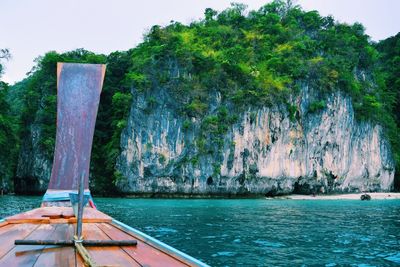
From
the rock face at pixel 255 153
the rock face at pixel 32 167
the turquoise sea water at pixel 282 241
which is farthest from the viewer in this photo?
the rock face at pixel 32 167

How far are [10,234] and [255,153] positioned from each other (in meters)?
30.0

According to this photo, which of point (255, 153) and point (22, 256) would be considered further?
point (255, 153)

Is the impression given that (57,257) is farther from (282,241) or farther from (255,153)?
(255,153)

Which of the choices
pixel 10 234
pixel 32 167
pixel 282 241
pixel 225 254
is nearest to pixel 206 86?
pixel 32 167

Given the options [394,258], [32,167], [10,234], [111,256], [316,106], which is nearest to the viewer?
[111,256]

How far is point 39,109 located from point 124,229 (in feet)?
112

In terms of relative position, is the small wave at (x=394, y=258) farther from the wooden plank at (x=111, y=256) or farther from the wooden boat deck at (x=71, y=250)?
the wooden plank at (x=111, y=256)

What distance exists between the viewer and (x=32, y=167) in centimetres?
3359

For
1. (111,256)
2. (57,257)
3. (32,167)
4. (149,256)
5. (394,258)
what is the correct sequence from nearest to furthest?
(57,257), (111,256), (149,256), (394,258), (32,167)

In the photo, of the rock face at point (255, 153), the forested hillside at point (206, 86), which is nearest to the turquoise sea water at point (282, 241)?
the rock face at point (255, 153)

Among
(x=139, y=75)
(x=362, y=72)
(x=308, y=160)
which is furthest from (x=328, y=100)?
(x=139, y=75)

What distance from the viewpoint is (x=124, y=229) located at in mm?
3910

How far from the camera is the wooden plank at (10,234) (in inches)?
113

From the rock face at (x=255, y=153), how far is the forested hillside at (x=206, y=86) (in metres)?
0.24
